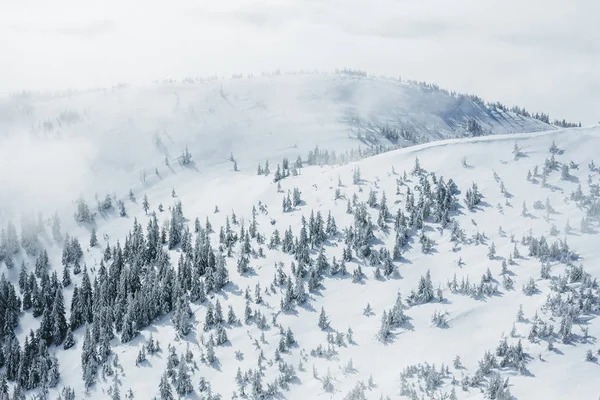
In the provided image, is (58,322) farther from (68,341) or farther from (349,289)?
(349,289)

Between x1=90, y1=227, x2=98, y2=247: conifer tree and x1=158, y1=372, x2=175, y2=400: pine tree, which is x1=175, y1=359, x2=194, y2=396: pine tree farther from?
x1=90, y1=227, x2=98, y2=247: conifer tree

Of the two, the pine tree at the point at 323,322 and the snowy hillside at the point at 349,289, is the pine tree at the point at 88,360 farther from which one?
the pine tree at the point at 323,322

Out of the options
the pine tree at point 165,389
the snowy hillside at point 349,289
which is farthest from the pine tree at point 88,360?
the pine tree at point 165,389

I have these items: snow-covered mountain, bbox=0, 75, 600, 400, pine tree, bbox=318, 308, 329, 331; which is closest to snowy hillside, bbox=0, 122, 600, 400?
pine tree, bbox=318, 308, 329, 331

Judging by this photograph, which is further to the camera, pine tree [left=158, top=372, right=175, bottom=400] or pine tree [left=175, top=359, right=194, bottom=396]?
pine tree [left=175, top=359, right=194, bottom=396]

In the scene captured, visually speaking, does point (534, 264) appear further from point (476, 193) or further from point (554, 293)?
point (476, 193)

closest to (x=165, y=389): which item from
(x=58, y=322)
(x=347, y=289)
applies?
(x=347, y=289)
